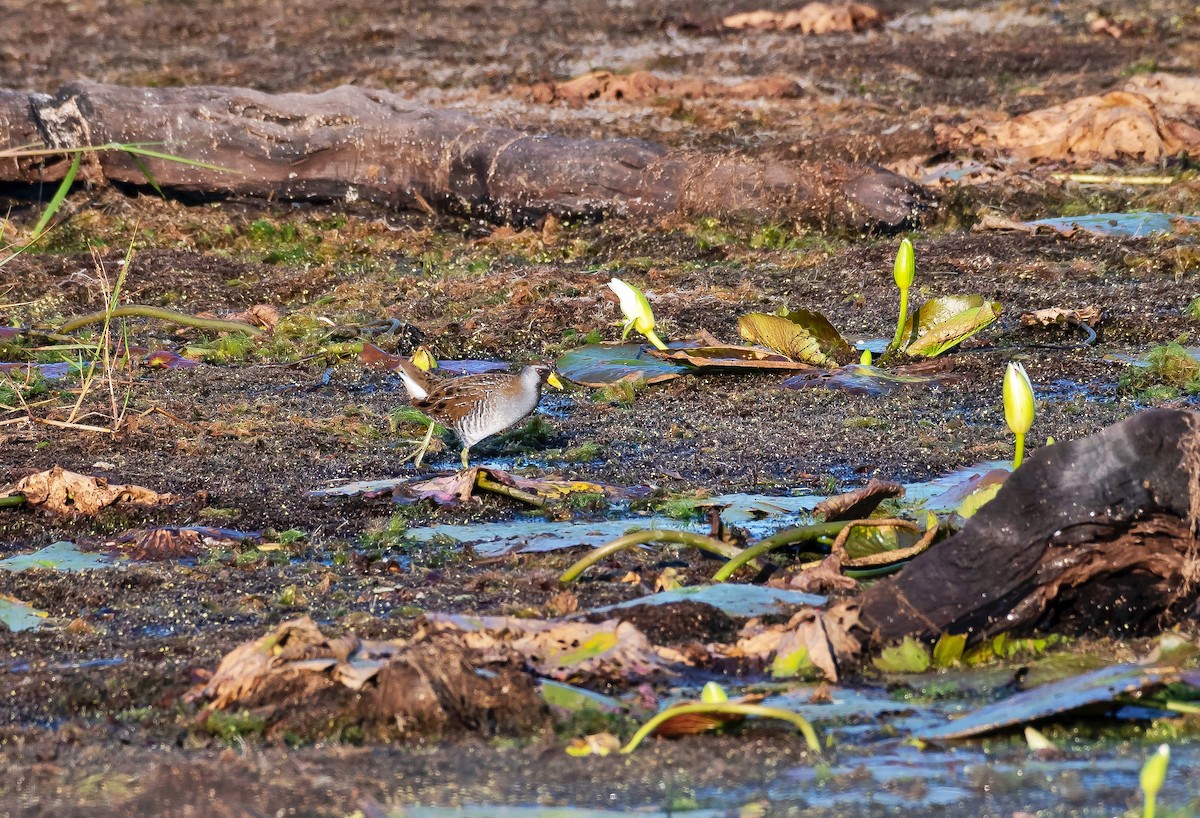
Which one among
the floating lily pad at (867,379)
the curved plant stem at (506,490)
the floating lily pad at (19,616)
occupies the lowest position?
the floating lily pad at (867,379)

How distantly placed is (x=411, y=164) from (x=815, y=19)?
7.67 metres

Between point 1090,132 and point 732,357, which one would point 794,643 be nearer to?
point 732,357

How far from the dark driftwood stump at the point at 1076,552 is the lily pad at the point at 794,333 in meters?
2.77

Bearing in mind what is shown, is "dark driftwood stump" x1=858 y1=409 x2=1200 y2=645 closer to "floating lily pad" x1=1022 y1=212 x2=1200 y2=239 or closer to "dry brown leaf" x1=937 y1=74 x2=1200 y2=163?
"floating lily pad" x1=1022 y1=212 x2=1200 y2=239

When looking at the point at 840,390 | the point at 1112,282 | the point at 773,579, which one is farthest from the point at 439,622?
the point at 1112,282

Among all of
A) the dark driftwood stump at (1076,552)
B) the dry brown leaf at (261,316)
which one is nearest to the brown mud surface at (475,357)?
the dry brown leaf at (261,316)

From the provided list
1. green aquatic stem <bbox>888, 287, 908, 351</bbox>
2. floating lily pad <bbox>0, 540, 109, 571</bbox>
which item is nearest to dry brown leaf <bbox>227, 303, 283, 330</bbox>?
green aquatic stem <bbox>888, 287, 908, 351</bbox>

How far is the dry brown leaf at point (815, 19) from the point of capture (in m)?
15.6

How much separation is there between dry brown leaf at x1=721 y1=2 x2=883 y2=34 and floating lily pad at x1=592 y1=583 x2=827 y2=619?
12.8 meters

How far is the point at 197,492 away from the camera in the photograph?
477 cm

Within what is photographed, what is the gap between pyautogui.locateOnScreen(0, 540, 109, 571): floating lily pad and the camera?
4.07 m

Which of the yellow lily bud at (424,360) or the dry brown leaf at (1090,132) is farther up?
the dry brown leaf at (1090,132)

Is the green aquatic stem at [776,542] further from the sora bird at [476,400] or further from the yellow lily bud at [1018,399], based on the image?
the sora bird at [476,400]

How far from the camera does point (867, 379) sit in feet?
19.6
